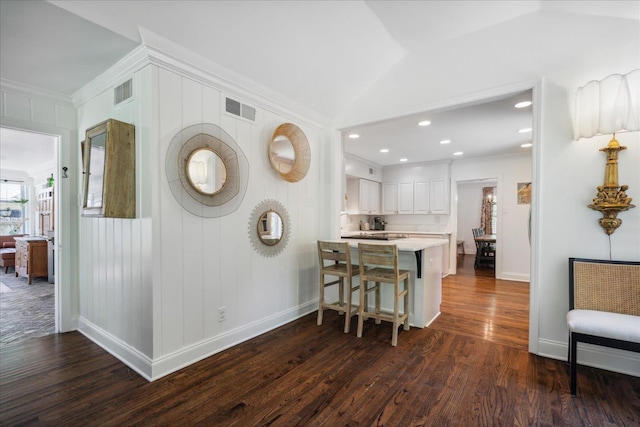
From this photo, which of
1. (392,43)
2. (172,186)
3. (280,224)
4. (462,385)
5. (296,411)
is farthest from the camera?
(280,224)

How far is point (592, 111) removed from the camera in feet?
7.33

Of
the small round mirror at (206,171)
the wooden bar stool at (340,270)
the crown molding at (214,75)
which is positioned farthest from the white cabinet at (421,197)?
the small round mirror at (206,171)

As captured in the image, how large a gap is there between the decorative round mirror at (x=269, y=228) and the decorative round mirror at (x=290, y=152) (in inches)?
15.2

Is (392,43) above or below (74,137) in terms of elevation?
above

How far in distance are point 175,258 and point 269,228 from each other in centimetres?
103

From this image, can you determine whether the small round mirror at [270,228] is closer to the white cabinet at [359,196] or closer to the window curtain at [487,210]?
the white cabinet at [359,196]

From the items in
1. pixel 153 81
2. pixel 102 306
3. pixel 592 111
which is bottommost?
pixel 102 306

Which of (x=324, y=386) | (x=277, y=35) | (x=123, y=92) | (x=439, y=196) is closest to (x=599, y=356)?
(x=324, y=386)

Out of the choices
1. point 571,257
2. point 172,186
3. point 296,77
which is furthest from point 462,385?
point 296,77

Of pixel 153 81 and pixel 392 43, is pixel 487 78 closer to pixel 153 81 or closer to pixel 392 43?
pixel 392 43

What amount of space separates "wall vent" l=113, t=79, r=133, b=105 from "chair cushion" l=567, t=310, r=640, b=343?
368 cm

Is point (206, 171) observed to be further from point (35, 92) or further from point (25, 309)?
point (25, 309)

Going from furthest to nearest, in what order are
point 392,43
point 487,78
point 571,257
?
point 392,43
point 487,78
point 571,257

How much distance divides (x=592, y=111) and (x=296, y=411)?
117 inches
